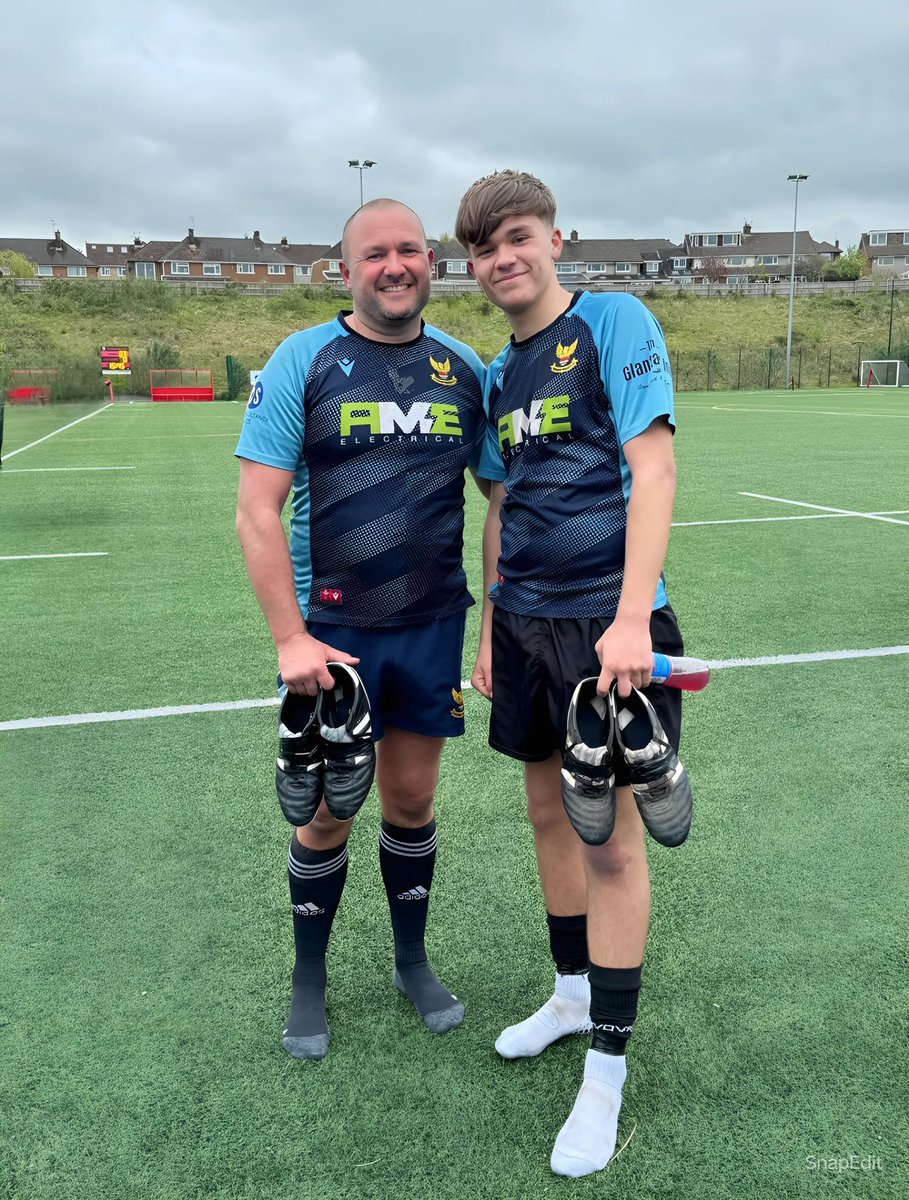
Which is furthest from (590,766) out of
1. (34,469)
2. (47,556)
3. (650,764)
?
(34,469)

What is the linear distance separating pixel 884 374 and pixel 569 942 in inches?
1890

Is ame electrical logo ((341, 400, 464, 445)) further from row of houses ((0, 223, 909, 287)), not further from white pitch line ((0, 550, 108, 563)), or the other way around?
row of houses ((0, 223, 909, 287))

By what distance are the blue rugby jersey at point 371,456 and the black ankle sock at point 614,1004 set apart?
3.09ft

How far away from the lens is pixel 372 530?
243 cm

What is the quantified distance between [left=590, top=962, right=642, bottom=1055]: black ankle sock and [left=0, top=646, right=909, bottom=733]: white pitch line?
2.70 meters

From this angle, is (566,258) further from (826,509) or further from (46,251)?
(826,509)

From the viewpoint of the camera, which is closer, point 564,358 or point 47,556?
point 564,358

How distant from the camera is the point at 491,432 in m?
2.46

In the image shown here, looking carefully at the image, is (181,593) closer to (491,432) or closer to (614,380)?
(491,432)

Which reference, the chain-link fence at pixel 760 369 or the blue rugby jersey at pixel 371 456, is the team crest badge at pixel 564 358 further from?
the chain-link fence at pixel 760 369

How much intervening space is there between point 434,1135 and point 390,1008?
51 cm

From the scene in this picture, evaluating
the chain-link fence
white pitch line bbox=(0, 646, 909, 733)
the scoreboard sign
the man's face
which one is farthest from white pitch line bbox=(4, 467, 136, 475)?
the chain-link fence

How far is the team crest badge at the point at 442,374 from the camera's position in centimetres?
244

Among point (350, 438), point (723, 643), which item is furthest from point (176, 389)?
point (350, 438)
